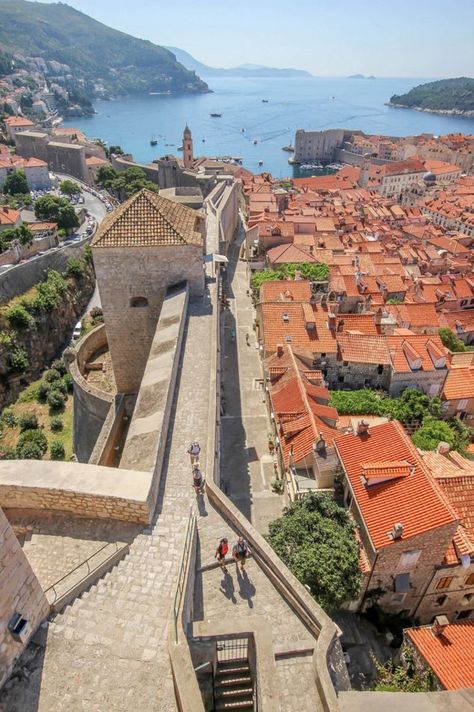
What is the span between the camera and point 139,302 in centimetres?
1788

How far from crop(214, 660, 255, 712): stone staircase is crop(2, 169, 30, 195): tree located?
73.1 metres

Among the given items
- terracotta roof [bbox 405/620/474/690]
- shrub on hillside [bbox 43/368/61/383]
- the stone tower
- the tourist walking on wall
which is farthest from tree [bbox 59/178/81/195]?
terracotta roof [bbox 405/620/474/690]

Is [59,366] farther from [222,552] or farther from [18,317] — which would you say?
[222,552]

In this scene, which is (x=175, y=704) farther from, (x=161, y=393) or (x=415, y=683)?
(x=415, y=683)

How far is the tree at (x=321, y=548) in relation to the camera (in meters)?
12.3

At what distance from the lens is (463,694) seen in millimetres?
7816

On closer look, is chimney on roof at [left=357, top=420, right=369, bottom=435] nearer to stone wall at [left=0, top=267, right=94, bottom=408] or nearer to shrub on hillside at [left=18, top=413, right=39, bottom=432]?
shrub on hillside at [left=18, top=413, right=39, bottom=432]

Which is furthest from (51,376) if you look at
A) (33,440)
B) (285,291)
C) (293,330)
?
(293,330)

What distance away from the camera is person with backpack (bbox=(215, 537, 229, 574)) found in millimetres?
8734

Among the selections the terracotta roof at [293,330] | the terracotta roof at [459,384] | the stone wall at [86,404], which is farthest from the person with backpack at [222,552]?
the terracotta roof at [459,384]

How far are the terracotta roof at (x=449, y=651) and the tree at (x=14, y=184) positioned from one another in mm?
73460

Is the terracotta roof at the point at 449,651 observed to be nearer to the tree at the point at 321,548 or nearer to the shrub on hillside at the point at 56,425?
the tree at the point at 321,548

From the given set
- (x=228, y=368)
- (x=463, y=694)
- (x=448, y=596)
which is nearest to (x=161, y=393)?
(x=463, y=694)

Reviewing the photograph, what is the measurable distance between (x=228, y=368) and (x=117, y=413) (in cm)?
1040
